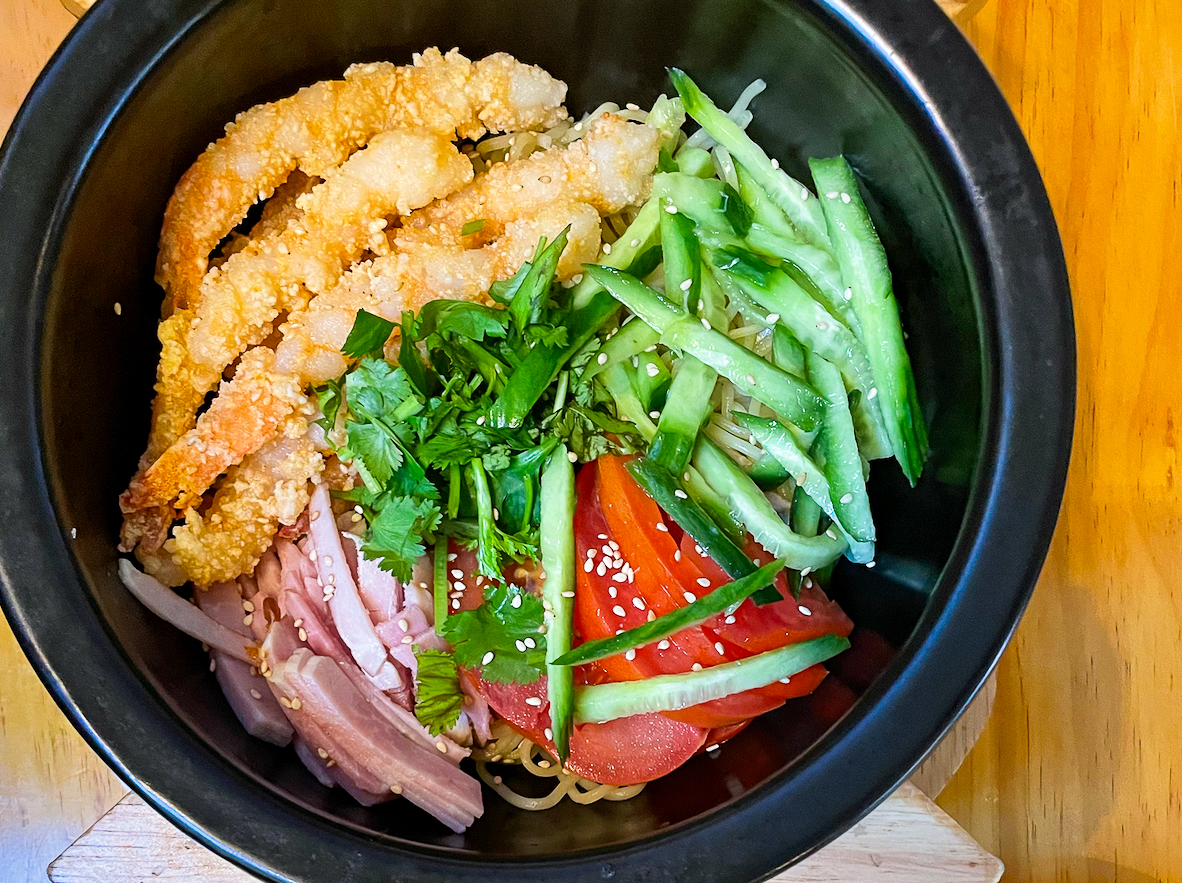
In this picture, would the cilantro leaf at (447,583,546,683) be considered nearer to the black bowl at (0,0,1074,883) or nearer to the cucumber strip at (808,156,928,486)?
the black bowl at (0,0,1074,883)

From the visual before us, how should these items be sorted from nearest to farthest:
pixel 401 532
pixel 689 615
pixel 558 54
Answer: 1. pixel 689 615
2. pixel 401 532
3. pixel 558 54

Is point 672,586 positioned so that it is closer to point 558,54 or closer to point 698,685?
point 698,685

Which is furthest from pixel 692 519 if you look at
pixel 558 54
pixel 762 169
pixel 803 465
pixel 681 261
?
pixel 558 54

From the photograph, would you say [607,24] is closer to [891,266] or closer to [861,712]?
[891,266]

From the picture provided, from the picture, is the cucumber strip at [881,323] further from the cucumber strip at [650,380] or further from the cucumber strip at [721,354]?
the cucumber strip at [650,380]

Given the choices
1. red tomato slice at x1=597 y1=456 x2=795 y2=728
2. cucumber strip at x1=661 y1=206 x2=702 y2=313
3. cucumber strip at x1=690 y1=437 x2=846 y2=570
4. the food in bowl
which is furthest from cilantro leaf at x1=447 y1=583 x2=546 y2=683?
cucumber strip at x1=661 y1=206 x2=702 y2=313

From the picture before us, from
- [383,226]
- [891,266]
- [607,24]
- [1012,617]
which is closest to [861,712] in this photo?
[1012,617]
